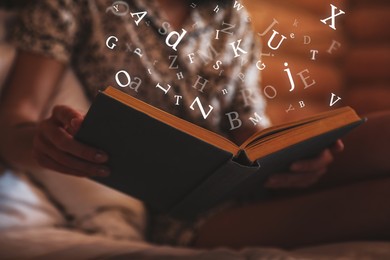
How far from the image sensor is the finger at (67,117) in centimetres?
Answer: 54

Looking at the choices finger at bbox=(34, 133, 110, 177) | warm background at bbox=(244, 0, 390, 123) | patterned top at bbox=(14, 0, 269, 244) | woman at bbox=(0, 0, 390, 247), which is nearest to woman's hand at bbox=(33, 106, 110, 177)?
finger at bbox=(34, 133, 110, 177)

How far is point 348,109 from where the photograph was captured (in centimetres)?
60

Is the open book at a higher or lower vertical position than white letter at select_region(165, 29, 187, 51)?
lower

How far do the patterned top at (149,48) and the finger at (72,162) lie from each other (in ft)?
0.76

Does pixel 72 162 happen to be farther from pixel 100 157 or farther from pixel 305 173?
pixel 305 173

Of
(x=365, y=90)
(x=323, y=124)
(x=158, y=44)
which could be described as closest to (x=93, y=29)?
(x=158, y=44)

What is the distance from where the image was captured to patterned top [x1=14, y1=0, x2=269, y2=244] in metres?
0.83

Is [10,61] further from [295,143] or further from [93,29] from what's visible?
[295,143]

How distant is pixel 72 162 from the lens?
0.58m

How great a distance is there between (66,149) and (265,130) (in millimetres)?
230

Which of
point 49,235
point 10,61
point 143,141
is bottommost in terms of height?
point 49,235

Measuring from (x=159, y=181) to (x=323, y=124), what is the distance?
0.21m

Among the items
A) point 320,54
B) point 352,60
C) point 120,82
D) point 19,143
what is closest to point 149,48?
point 120,82

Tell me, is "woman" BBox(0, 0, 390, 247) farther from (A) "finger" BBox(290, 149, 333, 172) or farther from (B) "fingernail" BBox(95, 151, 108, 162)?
(B) "fingernail" BBox(95, 151, 108, 162)
